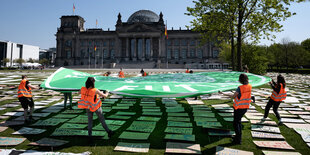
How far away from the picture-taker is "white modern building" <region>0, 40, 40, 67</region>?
117 meters

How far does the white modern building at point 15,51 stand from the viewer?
4614 inches

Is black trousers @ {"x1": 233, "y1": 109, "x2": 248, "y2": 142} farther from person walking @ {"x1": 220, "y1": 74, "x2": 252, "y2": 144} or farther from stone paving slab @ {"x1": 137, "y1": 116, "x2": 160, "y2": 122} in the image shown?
stone paving slab @ {"x1": 137, "y1": 116, "x2": 160, "y2": 122}

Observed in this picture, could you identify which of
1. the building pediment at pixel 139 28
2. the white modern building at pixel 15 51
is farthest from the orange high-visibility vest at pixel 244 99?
the white modern building at pixel 15 51

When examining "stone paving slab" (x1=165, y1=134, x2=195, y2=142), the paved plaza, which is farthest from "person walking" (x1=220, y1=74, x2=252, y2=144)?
Result: "stone paving slab" (x1=165, y1=134, x2=195, y2=142)

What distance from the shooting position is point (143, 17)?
94.5 meters

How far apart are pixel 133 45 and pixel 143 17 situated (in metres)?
18.2

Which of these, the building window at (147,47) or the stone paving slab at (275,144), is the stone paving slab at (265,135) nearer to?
the stone paving slab at (275,144)

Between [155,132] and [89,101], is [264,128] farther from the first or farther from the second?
[89,101]

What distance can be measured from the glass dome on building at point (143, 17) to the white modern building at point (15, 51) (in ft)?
259

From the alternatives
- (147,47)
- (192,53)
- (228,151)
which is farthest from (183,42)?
(228,151)

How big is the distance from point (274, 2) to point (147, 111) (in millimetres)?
13718

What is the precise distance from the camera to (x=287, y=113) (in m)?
8.04

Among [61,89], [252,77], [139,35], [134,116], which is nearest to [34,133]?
[61,89]

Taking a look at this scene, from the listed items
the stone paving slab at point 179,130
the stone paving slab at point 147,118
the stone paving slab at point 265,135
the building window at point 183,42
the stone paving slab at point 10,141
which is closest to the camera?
the stone paving slab at point 10,141
